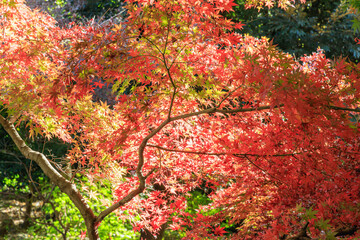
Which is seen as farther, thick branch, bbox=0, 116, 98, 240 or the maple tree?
thick branch, bbox=0, 116, 98, 240

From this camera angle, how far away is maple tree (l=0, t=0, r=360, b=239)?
5.68 feet

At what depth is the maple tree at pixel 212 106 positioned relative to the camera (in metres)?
1.73

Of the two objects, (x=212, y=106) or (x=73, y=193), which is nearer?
(x=212, y=106)

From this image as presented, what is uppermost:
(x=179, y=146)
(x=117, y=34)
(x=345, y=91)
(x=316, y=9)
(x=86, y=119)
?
(x=316, y=9)

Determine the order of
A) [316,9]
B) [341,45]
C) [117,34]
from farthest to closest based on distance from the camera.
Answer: [316,9], [341,45], [117,34]

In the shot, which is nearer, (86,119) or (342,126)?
(342,126)

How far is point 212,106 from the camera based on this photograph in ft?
7.26

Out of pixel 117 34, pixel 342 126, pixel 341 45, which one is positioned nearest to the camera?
pixel 342 126

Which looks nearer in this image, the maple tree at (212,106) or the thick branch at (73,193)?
the maple tree at (212,106)

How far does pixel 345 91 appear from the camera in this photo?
5.55 feet

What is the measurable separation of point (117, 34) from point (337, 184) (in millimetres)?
1732

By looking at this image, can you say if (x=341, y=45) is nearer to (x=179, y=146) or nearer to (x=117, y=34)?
(x=179, y=146)

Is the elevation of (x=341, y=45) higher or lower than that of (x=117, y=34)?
higher

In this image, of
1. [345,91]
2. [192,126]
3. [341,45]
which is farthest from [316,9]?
[345,91]
